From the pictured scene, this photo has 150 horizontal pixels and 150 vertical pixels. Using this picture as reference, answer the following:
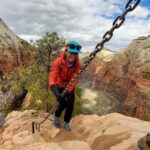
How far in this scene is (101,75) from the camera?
94812mm

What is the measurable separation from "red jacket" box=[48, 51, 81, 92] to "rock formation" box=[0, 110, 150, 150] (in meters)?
1.45

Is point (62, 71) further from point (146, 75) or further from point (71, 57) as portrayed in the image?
point (146, 75)

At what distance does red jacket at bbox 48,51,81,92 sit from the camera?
975cm

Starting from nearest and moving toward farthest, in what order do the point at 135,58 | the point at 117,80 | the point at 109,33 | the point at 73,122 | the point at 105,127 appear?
the point at 109,33 < the point at 105,127 < the point at 73,122 < the point at 135,58 < the point at 117,80

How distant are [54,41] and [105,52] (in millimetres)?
117090

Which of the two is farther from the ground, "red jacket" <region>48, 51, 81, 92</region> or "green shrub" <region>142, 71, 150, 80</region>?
"red jacket" <region>48, 51, 81, 92</region>

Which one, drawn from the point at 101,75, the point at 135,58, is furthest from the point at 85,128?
the point at 101,75

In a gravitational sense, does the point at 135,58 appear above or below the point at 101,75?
above

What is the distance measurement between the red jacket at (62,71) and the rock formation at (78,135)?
1451mm

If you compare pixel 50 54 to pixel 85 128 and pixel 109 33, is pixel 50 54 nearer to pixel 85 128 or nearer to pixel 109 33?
pixel 85 128

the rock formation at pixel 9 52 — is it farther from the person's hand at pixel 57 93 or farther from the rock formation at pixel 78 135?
the person's hand at pixel 57 93

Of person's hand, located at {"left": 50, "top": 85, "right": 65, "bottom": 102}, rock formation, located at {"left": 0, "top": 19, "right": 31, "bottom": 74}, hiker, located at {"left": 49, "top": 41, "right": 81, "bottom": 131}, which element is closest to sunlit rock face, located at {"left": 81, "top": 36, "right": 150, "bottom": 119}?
rock formation, located at {"left": 0, "top": 19, "right": 31, "bottom": 74}

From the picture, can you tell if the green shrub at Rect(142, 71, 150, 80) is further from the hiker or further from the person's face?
the person's face

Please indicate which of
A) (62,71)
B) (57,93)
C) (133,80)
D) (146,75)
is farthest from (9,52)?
(133,80)
